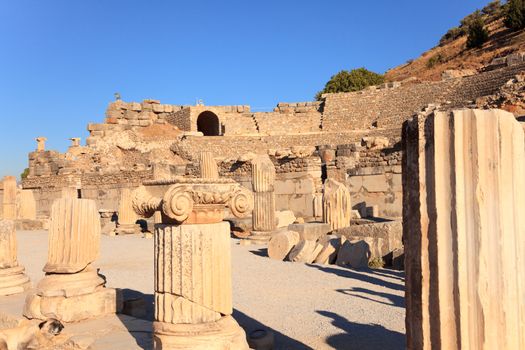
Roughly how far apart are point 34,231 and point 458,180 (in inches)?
748

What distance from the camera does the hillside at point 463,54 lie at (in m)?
37.6

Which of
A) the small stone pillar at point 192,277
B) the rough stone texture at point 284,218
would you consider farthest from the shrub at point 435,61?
the small stone pillar at point 192,277

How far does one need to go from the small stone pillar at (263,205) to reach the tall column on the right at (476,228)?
9.48 metres

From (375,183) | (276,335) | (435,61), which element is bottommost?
(276,335)

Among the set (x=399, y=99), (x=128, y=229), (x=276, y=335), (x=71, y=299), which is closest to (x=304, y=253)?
(x=276, y=335)

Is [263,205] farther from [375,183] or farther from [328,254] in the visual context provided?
[375,183]

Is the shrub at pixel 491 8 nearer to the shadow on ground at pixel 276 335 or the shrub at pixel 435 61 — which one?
the shrub at pixel 435 61

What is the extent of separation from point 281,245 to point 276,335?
186 inches

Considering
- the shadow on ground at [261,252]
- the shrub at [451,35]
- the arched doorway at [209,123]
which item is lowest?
the shadow on ground at [261,252]

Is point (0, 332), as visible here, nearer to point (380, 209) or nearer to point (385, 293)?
point (385, 293)

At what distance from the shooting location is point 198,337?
3.60 m

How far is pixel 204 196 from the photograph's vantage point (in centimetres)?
382

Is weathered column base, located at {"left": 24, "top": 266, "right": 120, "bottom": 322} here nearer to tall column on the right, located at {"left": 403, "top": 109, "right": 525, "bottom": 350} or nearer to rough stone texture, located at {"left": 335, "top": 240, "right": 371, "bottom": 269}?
tall column on the right, located at {"left": 403, "top": 109, "right": 525, "bottom": 350}

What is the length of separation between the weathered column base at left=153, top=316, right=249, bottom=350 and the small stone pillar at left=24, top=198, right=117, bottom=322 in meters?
1.75
